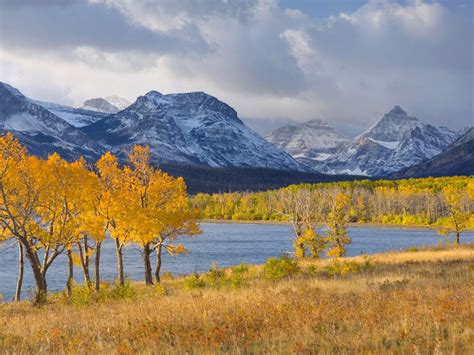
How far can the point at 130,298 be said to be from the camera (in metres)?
→ 24.8

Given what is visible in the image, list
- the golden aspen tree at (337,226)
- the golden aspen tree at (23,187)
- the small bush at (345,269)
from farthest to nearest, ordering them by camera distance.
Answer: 1. the golden aspen tree at (337,226)
2. the golden aspen tree at (23,187)
3. the small bush at (345,269)

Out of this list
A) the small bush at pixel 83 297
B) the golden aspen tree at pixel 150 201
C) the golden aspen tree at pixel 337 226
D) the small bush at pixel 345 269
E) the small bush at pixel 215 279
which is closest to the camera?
the small bush at pixel 83 297

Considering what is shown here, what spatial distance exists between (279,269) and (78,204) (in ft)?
54.5

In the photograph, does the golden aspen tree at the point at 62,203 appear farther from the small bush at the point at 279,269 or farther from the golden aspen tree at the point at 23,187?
the small bush at the point at 279,269

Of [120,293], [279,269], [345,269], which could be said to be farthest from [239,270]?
[120,293]

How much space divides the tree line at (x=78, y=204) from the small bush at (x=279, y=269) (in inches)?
397

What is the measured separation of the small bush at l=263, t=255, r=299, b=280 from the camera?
102ft

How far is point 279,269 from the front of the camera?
3152cm

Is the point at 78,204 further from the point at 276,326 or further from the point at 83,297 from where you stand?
the point at 276,326

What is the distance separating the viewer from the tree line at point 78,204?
35344mm

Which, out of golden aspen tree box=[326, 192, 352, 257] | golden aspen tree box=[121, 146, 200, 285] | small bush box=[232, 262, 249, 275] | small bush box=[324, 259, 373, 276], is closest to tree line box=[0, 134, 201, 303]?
golden aspen tree box=[121, 146, 200, 285]

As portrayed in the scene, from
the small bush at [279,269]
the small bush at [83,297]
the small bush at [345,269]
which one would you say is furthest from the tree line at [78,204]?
the small bush at [345,269]

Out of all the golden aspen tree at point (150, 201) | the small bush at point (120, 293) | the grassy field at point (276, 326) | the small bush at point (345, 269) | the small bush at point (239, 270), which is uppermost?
the golden aspen tree at point (150, 201)

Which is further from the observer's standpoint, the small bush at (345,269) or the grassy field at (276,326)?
the small bush at (345,269)
